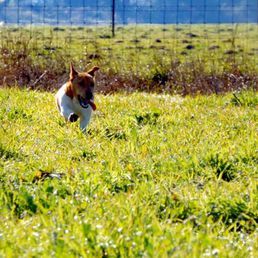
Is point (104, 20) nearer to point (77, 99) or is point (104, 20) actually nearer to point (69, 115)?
point (77, 99)

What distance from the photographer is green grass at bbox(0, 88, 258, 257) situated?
3270 mm

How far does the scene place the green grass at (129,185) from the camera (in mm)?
3270

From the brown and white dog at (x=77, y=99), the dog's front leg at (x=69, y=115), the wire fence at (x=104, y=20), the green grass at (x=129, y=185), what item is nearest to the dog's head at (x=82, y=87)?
the brown and white dog at (x=77, y=99)

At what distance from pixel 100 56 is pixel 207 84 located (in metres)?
2.59

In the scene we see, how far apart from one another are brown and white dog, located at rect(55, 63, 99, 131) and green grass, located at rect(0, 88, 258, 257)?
0.16 m

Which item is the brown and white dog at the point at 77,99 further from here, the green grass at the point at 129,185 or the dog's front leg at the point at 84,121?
the green grass at the point at 129,185

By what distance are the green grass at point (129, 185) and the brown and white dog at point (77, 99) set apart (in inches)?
6.1

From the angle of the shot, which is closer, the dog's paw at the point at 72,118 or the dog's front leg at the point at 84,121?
the dog's front leg at the point at 84,121

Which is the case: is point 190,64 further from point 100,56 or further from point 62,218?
point 62,218

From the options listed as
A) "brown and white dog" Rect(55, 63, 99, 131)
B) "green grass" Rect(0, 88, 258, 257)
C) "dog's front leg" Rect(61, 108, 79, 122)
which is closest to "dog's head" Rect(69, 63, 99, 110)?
"brown and white dog" Rect(55, 63, 99, 131)

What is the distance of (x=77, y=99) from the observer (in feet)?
23.9

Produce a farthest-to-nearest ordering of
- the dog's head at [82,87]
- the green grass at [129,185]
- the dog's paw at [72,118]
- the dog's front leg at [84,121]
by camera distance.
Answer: the dog's head at [82,87], the dog's paw at [72,118], the dog's front leg at [84,121], the green grass at [129,185]

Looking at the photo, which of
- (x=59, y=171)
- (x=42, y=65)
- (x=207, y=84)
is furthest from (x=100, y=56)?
(x=59, y=171)

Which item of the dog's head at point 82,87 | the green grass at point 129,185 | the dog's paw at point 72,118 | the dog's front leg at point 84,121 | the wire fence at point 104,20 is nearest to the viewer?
the green grass at point 129,185
